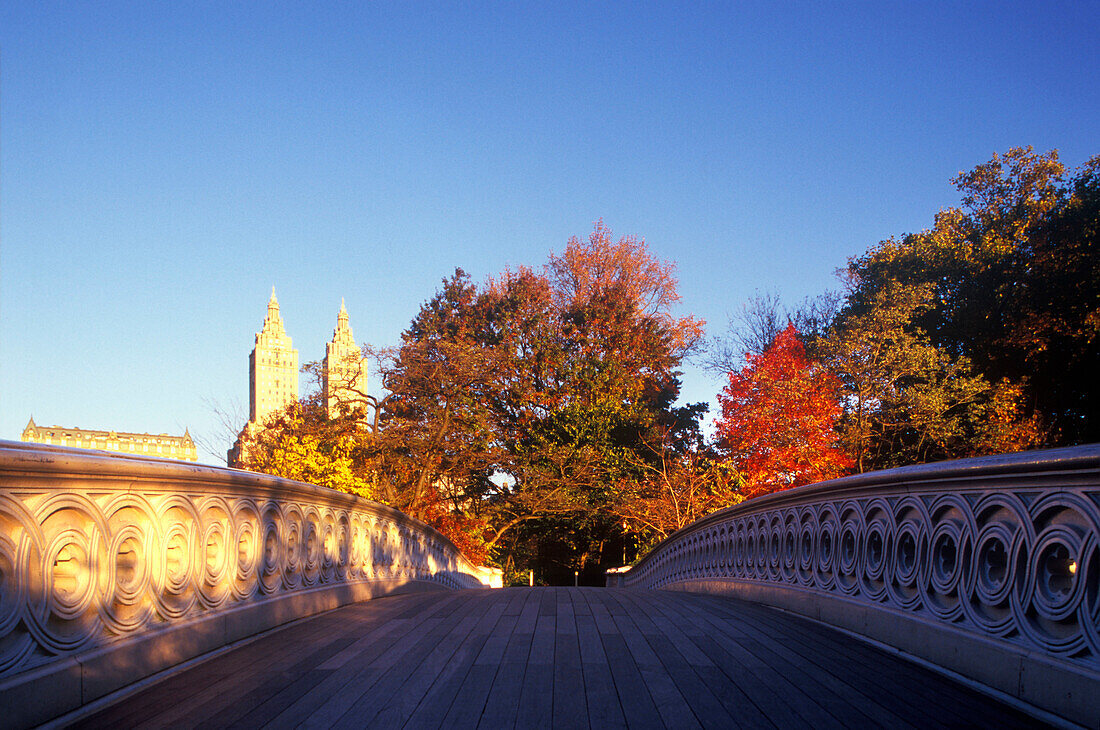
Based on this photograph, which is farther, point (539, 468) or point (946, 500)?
point (539, 468)

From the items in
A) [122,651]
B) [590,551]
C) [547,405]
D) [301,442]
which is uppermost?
[547,405]

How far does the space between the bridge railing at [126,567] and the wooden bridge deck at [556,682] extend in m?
0.19

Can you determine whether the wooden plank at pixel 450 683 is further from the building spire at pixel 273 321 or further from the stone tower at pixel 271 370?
the building spire at pixel 273 321

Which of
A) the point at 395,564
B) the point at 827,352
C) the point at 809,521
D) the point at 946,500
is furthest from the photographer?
the point at 827,352

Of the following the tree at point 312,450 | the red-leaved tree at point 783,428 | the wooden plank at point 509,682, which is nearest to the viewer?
the wooden plank at point 509,682

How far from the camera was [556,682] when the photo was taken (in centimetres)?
328

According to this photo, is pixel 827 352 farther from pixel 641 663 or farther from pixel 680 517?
pixel 641 663

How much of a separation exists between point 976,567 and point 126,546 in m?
3.74

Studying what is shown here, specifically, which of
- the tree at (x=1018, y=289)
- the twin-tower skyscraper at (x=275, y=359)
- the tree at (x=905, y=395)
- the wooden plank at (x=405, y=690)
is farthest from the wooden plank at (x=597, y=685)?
the twin-tower skyscraper at (x=275, y=359)

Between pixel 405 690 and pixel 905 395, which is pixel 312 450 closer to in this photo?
pixel 405 690

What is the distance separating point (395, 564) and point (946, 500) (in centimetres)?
696

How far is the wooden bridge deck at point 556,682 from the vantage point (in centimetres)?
278

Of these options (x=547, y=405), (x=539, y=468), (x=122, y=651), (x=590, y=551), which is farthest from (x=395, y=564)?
(x=590, y=551)

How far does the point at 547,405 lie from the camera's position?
2595 cm
